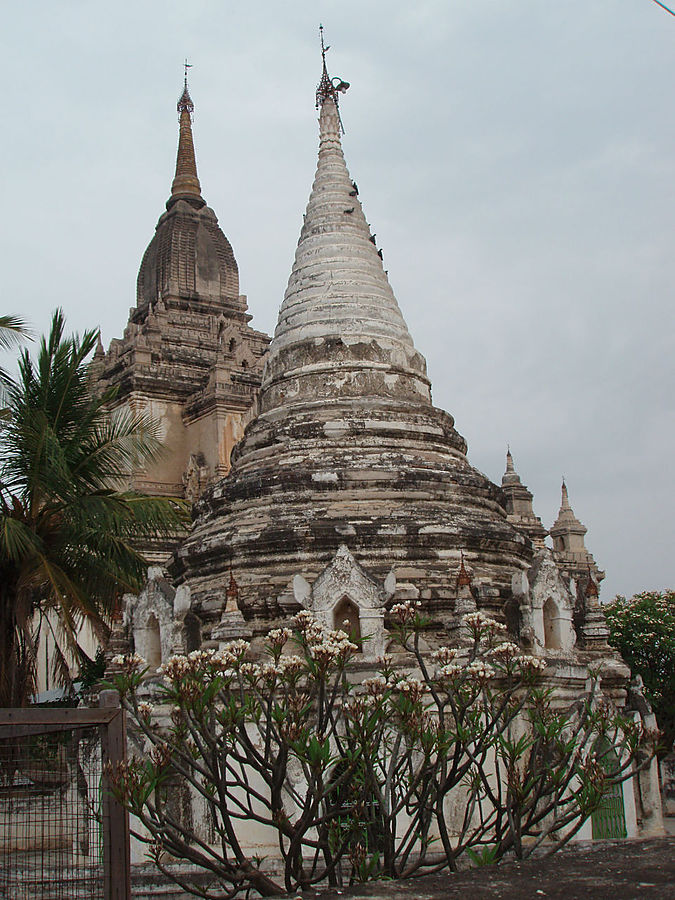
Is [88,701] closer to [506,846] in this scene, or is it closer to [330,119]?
[506,846]

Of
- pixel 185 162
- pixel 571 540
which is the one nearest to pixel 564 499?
pixel 571 540

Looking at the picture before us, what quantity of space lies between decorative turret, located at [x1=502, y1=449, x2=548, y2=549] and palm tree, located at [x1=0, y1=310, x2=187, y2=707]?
19.3 m

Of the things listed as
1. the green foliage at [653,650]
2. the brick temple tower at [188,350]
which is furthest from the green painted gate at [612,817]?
the brick temple tower at [188,350]

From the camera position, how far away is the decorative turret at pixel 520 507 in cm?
3612

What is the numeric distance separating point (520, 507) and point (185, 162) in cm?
2018

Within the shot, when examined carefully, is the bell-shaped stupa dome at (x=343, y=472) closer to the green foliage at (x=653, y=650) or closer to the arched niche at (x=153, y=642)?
the arched niche at (x=153, y=642)

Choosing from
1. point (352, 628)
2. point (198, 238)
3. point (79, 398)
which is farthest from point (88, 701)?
point (198, 238)

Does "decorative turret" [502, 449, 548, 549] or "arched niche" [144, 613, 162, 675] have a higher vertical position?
"decorative turret" [502, 449, 548, 549]

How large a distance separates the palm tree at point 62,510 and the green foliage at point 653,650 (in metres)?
14.3

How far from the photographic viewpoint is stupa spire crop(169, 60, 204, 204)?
41.8 m

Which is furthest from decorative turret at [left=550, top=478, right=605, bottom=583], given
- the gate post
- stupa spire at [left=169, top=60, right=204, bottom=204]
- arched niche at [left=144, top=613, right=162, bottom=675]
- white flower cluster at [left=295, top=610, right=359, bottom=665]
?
the gate post

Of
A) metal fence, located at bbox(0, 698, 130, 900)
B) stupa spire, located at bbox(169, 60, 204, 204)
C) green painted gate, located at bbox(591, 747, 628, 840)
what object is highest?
stupa spire, located at bbox(169, 60, 204, 204)

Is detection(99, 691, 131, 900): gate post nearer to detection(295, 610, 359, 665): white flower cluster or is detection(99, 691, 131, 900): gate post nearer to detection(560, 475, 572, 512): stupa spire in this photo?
detection(295, 610, 359, 665): white flower cluster

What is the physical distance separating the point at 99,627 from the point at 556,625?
7.98 metres
